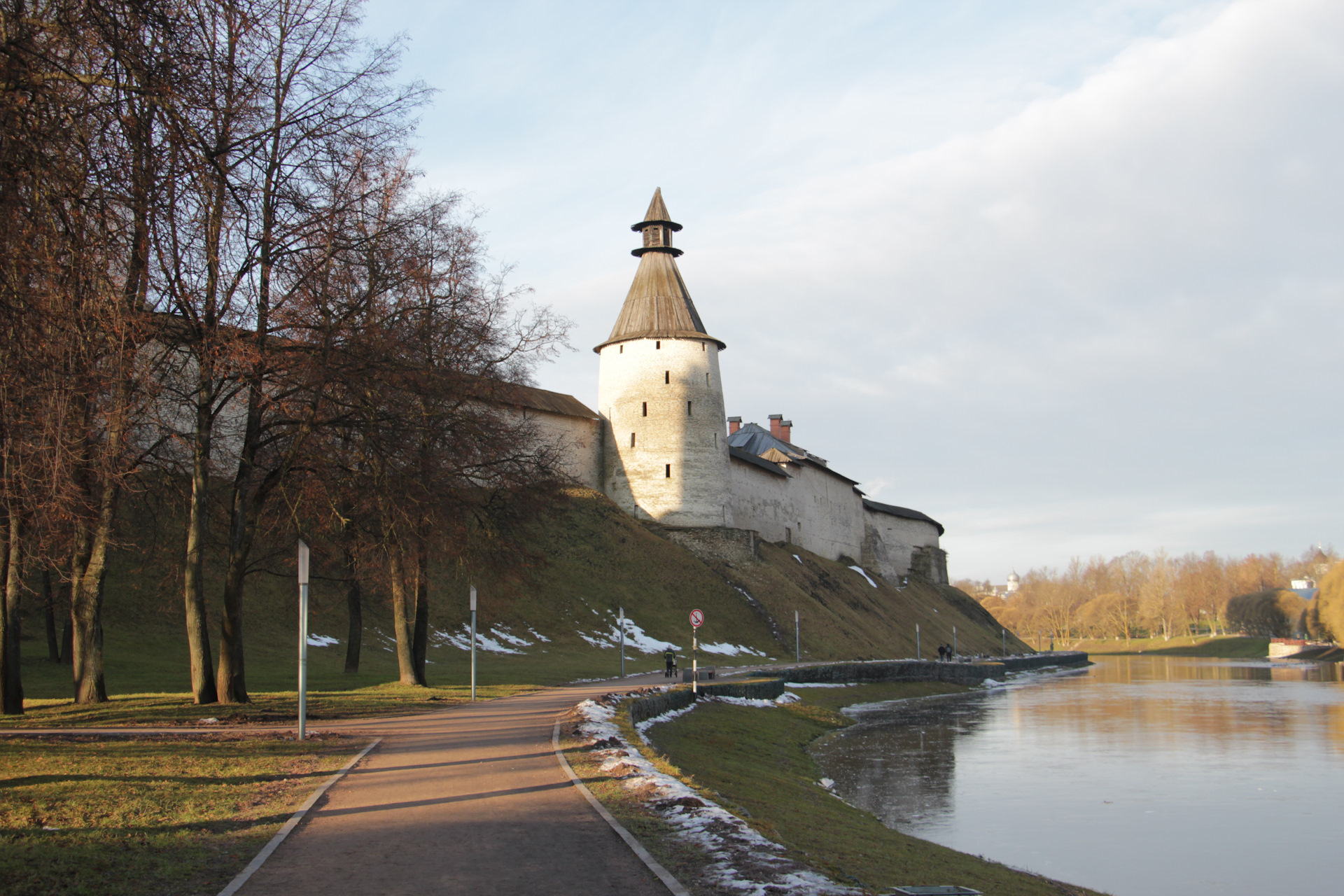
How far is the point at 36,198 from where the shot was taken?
7.08 m

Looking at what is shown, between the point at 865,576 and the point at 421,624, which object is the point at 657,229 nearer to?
the point at 865,576

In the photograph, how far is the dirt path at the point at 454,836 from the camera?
6.89 m

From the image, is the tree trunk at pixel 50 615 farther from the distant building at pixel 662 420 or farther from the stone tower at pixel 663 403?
the stone tower at pixel 663 403

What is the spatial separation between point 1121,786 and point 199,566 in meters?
17.6

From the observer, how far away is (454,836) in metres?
8.33

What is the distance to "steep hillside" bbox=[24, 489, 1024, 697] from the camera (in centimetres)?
2645

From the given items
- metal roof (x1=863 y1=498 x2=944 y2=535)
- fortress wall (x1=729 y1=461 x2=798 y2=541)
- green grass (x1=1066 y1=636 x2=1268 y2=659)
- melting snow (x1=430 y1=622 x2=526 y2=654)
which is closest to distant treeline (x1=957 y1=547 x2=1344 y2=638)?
green grass (x1=1066 y1=636 x2=1268 y2=659)

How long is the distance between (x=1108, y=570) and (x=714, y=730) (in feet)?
533

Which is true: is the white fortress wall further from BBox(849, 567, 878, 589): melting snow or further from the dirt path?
the dirt path

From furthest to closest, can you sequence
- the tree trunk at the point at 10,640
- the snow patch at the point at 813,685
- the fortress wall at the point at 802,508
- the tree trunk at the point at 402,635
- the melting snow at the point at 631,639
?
the fortress wall at the point at 802,508
the melting snow at the point at 631,639
the snow patch at the point at 813,685
the tree trunk at the point at 402,635
the tree trunk at the point at 10,640

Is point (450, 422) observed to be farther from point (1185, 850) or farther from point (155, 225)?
point (1185, 850)

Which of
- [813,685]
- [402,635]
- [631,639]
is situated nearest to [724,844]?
[402,635]

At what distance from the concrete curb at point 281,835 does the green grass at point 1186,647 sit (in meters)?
112

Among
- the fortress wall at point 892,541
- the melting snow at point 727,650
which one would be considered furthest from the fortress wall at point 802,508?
the melting snow at point 727,650
